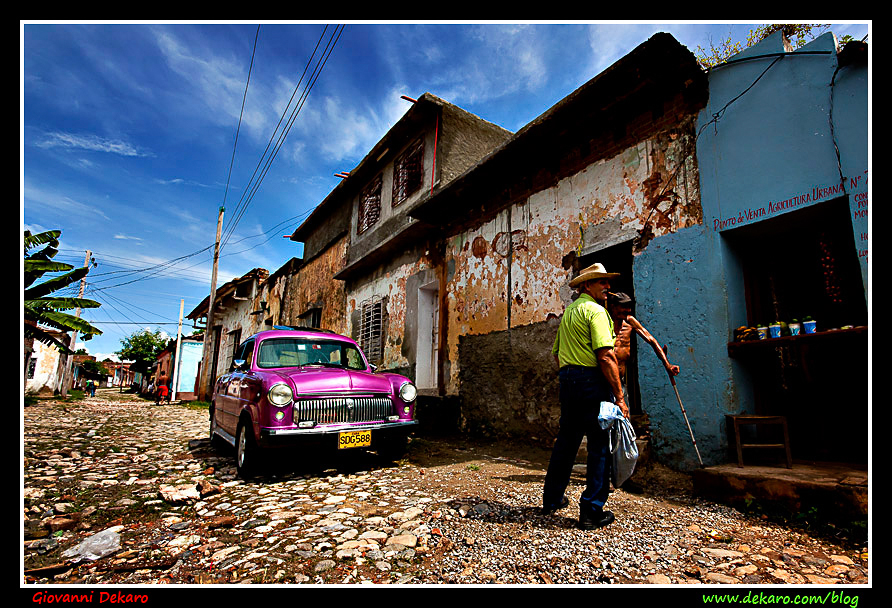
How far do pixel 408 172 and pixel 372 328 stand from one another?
397cm

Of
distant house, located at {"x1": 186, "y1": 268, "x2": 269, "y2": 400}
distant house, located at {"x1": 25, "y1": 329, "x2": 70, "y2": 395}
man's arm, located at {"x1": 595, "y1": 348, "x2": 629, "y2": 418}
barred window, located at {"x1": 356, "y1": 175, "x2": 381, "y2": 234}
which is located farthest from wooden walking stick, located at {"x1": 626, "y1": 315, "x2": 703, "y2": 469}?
distant house, located at {"x1": 25, "y1": 329, "x2": 70, "y2": 395}

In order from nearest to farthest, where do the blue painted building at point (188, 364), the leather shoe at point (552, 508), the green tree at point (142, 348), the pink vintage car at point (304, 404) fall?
the leather shoe at point (552, 508) → the pink vintage car at point (304, 404) → the blue painted building at point (188, 364) → the green tree at point (142, 348)

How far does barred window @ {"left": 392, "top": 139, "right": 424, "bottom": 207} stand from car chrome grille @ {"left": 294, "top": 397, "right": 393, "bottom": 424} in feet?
20.5

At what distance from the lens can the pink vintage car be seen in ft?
15.3

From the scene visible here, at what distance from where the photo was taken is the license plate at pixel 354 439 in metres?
4.76

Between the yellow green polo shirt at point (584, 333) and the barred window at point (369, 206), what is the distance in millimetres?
9098

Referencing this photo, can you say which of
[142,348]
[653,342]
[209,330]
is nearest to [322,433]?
[653,342]

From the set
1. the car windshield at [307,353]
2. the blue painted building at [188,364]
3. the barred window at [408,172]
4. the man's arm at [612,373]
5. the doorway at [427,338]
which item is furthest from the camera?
the blue painted building at [188,364]

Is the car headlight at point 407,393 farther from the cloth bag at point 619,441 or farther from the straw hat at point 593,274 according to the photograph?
the cloth bag at point 619,441

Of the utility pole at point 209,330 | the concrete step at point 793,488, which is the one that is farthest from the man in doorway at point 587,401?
the utility pole at point 209,330

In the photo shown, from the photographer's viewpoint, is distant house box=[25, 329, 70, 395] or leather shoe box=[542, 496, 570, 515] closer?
leather shoe box=[542, 496, 570, 515]

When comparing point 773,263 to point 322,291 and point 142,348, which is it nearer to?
point 322,291

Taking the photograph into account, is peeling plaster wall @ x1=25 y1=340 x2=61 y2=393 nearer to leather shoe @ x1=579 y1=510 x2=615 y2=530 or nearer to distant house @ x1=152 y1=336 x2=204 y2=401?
distant house @ x1=152 y1=336 x2=204 y2=401
